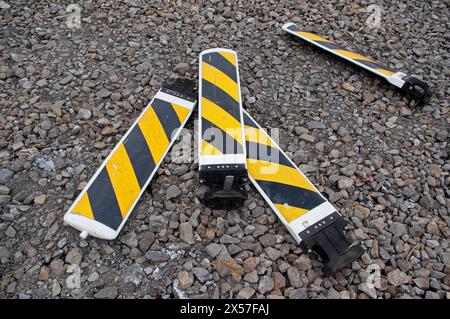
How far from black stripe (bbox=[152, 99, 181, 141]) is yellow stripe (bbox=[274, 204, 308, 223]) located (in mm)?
1055

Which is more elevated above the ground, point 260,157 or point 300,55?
point 300,55

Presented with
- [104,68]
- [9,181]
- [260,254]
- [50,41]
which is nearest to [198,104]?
[104,68]

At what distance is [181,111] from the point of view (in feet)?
10.2

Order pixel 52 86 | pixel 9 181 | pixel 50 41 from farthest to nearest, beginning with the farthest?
1. pixel 50 41
2. pixel 52 86
3. pixel 9 181

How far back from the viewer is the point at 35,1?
4.19m

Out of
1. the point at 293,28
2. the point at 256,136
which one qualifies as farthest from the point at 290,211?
the point at 293,28

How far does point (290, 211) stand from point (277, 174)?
326 mm

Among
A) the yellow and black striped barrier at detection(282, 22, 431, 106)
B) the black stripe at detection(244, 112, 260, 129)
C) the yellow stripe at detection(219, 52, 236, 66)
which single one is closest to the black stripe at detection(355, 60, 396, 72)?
the yellow and black striped barrier at detection(282, 22, 431, 106)

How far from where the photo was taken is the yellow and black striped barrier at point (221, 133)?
102 inches

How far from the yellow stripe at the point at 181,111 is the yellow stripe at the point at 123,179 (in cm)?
56

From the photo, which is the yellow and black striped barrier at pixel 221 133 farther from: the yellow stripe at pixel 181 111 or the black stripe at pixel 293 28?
the black stripe at pixel 293 28

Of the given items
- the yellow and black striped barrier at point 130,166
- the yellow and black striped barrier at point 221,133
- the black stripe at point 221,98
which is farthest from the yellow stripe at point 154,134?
→ the black stripe at point 221,98

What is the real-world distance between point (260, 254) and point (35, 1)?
3.86 metres

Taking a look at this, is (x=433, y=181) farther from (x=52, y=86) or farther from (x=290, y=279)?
(x=52, y=86)
